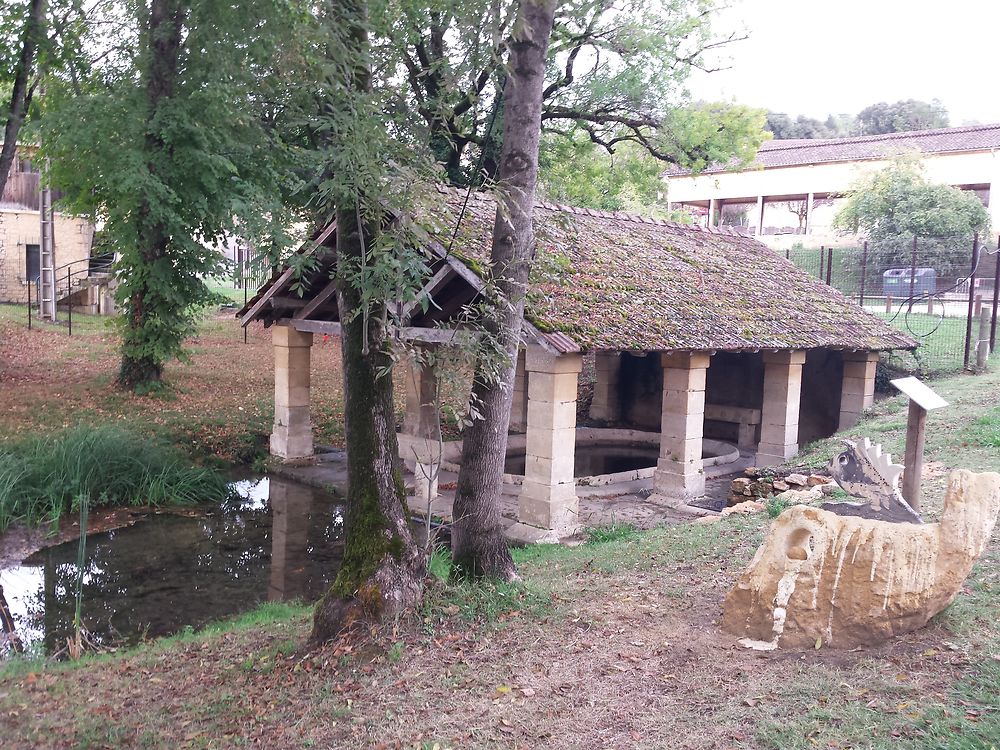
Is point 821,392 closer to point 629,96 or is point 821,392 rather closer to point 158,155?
point 629,96

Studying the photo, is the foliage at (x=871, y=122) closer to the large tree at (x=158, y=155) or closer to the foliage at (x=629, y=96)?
the foliage at (x=629, y=96)

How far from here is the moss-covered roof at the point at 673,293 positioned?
10156mm

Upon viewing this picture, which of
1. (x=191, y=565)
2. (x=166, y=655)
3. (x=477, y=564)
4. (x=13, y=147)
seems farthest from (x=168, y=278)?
(x=477, y=564)

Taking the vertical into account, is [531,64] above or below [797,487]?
above

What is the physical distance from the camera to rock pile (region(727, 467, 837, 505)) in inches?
372

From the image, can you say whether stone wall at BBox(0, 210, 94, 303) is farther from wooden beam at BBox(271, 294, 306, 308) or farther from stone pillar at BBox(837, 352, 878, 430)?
stone pillar at BBox(837, 352, 878, 430)

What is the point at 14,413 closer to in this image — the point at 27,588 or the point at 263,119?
the point at 27,588

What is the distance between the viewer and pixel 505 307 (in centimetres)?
575

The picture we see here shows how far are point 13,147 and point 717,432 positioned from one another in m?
13.0

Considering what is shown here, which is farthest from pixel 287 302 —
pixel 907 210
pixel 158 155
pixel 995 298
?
pixel 907 210

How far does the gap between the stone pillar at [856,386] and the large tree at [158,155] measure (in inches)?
415

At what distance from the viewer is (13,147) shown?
897cm

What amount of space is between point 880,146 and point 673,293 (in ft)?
69.5

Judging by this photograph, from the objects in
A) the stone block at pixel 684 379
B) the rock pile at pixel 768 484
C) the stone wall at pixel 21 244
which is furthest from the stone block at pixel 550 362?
the stone wall at pixel 21 244
